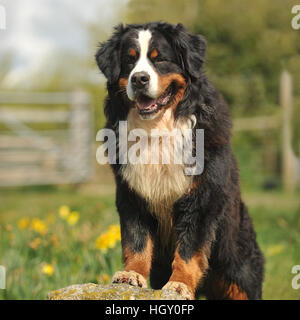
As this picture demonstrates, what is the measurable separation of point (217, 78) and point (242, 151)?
69.8 inches

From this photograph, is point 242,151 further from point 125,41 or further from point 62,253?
point 125,41

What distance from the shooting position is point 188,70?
2.99 metres

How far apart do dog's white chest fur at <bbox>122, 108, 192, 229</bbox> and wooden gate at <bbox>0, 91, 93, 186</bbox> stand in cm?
1024

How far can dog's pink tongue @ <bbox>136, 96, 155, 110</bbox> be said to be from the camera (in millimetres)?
2979

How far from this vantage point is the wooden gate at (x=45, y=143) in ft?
42.8

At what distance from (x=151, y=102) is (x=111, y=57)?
41 cm

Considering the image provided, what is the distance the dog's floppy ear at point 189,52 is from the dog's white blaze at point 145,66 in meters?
0.18

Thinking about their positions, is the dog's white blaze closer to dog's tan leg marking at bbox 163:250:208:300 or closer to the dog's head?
the dog's head

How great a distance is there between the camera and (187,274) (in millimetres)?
2777

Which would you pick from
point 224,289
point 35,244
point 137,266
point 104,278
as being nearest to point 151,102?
point 137,266

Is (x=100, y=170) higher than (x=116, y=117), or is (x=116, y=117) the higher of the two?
(x=116, y=117)

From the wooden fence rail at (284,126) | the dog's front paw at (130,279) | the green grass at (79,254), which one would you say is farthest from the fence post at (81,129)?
the dog's front paw at (130,279)

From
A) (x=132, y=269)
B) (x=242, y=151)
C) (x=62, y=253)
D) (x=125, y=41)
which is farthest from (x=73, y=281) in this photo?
(x=242, y=151)
